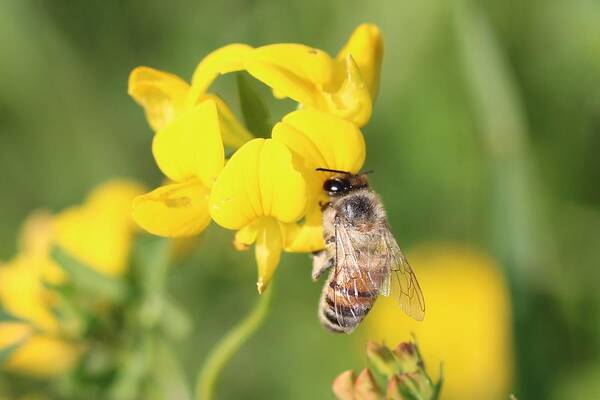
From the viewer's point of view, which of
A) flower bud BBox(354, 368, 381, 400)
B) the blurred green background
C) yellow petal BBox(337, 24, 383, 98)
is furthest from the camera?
the blurred green background

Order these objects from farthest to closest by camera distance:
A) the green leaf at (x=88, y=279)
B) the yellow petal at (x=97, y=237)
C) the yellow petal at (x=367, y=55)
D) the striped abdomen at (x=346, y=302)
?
the yellow petal at (x=97, y=237) < the green leaf at (x=88, y=279) < the yellow petal at (x=367, y=55) < the striped abdomen at (x=346, y=302)

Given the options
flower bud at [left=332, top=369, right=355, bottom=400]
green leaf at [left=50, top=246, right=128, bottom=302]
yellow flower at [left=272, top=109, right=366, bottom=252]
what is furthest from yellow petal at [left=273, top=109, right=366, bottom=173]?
green leaf at [left=50, top=246, right=128, bottom=302]

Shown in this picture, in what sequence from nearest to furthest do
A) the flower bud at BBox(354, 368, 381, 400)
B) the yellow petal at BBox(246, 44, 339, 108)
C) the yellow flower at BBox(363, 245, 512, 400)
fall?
the flower bud at BBox(354, 368, 381, 400), the yellow petal at BBox(246, 44, 339, 108), the yellow flower at BBox(363, 245, 512, 400)

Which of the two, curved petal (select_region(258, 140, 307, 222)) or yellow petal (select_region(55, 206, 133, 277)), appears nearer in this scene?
curved petal (select_region(258, 140, 307, 222))

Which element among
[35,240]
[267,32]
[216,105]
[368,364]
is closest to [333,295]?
[368,364]

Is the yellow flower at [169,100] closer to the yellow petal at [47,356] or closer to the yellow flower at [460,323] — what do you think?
the yellow petal at [47,356]

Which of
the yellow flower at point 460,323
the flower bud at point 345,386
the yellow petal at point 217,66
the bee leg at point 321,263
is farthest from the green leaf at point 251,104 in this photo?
the yellow flower at point 460,323

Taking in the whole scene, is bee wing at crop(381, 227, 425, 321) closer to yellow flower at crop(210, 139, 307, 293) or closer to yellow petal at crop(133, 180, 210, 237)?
yellow flower at crop(210, 139, 307, 293)
